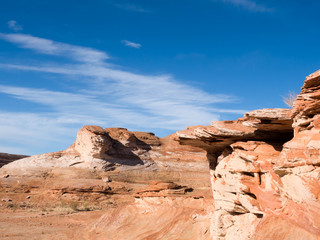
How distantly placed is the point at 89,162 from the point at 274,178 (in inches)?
929

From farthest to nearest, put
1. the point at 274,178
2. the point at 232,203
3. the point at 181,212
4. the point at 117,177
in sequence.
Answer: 1. the point at 117,177
2. the point at 181,212
3. the point at 232,203
4. the point at 274,178

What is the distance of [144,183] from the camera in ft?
93.5

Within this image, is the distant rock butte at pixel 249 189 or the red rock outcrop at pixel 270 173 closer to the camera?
the red rock outcrop at pixel 270 173

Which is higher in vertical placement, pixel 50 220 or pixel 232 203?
pixel 232 203

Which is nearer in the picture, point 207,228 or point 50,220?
point 207,228

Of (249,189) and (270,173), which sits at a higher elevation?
(270,173)

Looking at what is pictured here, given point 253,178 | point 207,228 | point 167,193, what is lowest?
point 207,228

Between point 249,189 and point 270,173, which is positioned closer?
point 270,173

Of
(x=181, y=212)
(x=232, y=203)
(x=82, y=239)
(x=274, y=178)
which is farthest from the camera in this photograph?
(x=82, y=239)

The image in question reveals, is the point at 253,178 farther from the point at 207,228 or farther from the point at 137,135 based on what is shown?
the point at 137,135

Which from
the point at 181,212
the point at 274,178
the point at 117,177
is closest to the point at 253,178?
the point at 274,178

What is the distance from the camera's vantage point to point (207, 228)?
10312mm

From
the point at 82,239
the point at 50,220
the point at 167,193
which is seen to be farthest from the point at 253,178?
the point at 50,220

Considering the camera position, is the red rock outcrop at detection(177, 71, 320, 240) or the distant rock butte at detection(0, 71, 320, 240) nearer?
the red rock outcrop at detection(177, 71, 320, 240)
